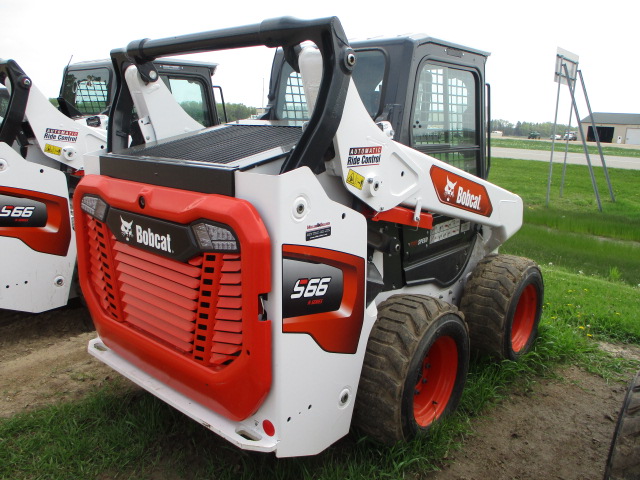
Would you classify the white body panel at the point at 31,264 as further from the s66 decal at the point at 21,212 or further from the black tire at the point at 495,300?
the black tire at the point at 495,300

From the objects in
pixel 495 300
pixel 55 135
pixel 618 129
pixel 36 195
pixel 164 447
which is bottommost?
pixel 164 447

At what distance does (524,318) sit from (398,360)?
1.99m

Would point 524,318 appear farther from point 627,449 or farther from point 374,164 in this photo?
point 374,164

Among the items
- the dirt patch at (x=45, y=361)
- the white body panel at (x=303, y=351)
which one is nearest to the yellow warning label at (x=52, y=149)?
the dirt patch at (x=45, y=361)

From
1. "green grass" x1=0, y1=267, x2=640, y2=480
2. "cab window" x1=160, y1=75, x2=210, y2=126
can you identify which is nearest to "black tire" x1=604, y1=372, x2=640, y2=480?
"green grass" x1=0, y1=267, x2=640, y2=480

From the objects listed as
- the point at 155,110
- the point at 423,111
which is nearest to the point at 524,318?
the point at 423,111

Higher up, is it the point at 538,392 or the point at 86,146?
the point at 86,146

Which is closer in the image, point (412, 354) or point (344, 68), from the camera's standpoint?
point (344, 68)

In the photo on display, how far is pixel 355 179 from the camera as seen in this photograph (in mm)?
2557

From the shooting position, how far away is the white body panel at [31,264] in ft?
14.7

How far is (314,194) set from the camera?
2.30 meters

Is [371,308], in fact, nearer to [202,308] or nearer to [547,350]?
[202,308]

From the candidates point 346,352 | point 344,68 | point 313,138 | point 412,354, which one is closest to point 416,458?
point 412,354

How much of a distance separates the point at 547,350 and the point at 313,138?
2953mm
